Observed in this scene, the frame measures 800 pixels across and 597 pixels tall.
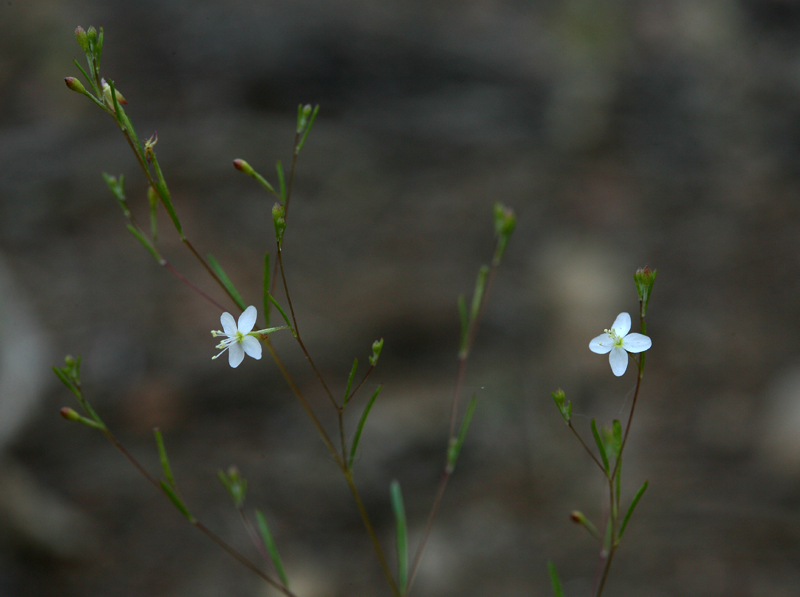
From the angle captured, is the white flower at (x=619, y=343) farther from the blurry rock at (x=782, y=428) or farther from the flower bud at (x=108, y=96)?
the blurry rock at (x=782, y=428)

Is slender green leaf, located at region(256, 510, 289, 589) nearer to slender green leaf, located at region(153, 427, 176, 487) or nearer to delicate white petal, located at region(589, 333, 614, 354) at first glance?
slender green leaf, located at region(153, 427, 176, 487)

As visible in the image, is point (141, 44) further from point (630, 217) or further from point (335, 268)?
point (630, 217)

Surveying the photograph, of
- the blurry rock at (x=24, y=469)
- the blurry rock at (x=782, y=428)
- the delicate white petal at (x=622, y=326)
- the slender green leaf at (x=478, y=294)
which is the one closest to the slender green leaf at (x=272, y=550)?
the slender green leaf at (x=478, y=294)

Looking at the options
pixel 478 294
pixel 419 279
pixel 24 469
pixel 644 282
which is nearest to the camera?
pixel 644 282

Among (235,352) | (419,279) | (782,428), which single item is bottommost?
(235,352)

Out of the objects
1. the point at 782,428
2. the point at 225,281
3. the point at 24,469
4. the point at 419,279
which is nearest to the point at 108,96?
the point at 225,281

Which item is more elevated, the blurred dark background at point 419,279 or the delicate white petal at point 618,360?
the blurred dark background at point 419,279

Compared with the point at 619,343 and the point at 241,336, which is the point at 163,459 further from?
the point at 619,343
